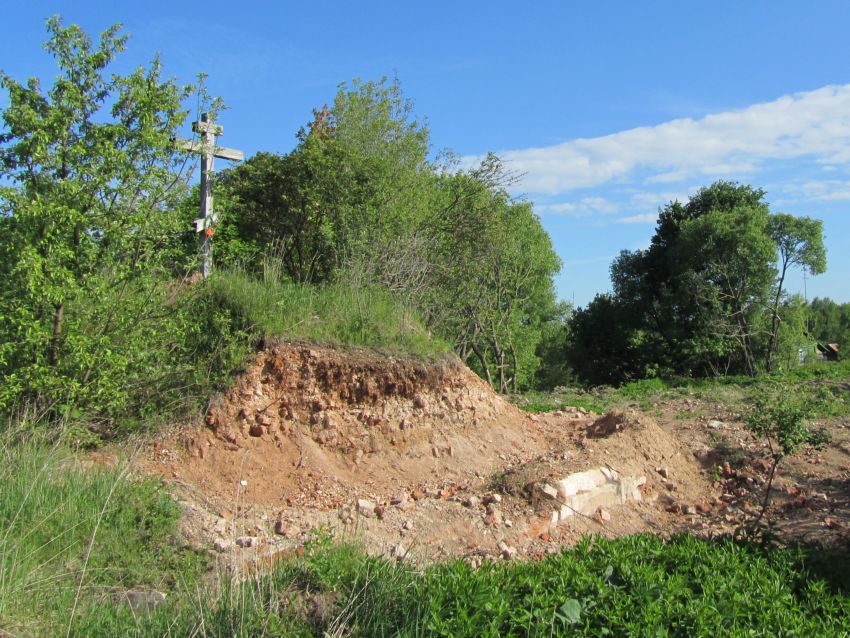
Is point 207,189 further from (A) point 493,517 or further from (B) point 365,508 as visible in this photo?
(A) point 493,517

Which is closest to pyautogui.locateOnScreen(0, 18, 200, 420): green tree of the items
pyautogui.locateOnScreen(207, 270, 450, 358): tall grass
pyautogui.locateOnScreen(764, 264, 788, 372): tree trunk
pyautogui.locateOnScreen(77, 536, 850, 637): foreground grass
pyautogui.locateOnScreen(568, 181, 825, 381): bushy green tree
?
pyautogui.locateOnScreen(207, 270, 450, 358): tall grass

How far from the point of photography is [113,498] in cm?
485

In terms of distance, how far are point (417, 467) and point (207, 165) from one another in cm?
429

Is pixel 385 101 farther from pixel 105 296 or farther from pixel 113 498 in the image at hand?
pixel 113 498

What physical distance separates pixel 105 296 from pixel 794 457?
7.54m

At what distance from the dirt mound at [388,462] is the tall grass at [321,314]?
9.0 inches

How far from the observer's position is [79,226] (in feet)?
19.4

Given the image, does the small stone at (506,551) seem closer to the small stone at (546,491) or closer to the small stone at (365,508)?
the small stone at (546,491)

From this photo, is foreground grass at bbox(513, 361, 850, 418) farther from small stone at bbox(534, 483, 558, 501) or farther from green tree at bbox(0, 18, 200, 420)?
green tree at bbox(0, 18, 200, 420)

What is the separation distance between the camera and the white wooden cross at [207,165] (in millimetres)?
7105

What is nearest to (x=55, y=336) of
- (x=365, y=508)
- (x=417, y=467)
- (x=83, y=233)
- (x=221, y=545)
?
(x=83, y=233)

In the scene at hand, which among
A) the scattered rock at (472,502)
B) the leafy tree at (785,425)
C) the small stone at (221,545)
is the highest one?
the leafy tree at (785,425)

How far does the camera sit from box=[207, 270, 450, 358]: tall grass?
7.42m

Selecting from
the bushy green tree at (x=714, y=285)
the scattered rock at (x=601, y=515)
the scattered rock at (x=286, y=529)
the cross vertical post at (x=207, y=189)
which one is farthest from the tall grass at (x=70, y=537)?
the bushy green tree at (x=714, y=285)
